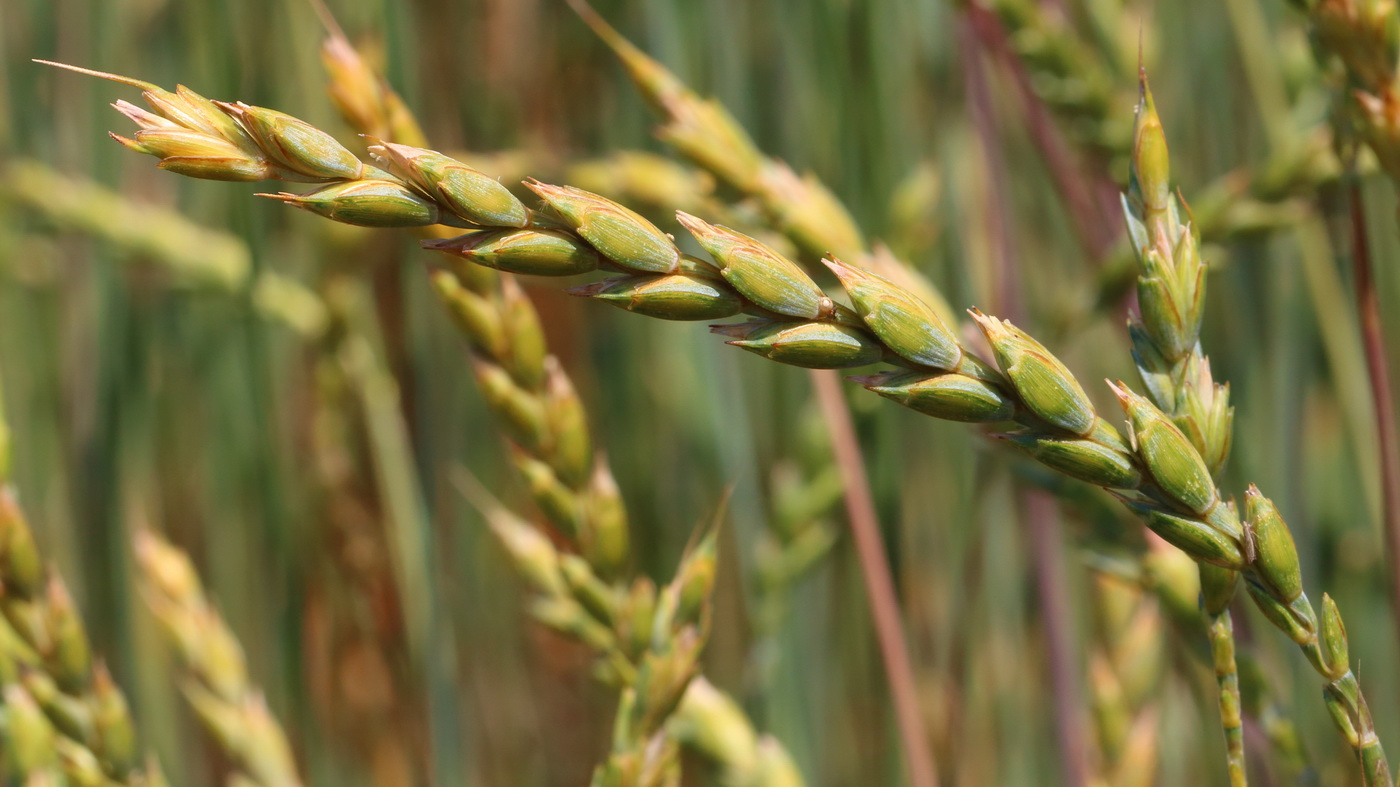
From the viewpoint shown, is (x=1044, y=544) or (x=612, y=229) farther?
(x=1044, y=544)

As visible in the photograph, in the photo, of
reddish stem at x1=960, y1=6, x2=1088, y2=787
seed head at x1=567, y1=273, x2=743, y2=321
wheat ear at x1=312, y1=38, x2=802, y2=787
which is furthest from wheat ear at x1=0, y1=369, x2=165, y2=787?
reddish stem at x1=960, y1=6, x2=1088, y2=787

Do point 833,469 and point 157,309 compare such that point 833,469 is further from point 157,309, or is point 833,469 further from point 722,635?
point 157,309

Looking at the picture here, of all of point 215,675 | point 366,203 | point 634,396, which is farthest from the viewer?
point 634,396

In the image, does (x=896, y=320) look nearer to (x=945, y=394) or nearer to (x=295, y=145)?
(x=945, y=394)

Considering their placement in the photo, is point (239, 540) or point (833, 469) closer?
point (833, 469)

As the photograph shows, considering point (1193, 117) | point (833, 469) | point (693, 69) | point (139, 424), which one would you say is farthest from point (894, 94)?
point (139, 424)

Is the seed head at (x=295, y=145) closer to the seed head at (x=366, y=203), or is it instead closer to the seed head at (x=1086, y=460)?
the seed head at (x=366, y=203)

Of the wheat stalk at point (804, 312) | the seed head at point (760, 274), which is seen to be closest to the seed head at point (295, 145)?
the wheat stalk at point (804, 312)

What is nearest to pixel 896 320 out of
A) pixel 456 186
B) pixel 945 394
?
pixel 945 394
